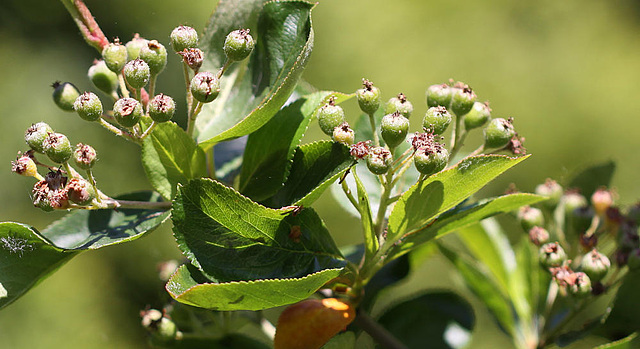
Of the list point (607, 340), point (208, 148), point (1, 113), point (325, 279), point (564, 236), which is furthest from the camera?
point (1, 113)

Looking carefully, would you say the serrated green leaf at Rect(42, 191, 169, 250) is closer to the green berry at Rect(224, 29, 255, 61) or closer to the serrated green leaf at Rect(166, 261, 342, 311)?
the serrated green leaf at Rect(166, 261, 342, 311)

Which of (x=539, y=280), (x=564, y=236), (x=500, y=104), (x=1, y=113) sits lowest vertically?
(x=1, y=113)

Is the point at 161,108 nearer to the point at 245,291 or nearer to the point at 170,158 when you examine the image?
the point at 170,158

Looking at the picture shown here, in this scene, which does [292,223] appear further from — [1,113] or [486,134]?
[1,113]

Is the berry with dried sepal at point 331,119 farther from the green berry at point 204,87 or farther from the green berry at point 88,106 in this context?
the green berry at point 88,106

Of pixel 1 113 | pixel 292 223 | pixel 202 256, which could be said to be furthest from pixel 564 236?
pixel 1 113

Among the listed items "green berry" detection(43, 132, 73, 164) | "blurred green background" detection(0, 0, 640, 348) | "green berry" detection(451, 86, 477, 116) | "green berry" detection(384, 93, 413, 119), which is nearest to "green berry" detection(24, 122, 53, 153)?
"green berry" detection(43, 132, 73, 164)

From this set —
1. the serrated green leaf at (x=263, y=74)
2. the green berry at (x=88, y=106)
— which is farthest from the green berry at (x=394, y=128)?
the green berry at (x=88, y=106)
